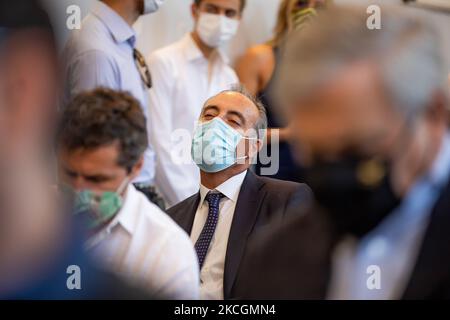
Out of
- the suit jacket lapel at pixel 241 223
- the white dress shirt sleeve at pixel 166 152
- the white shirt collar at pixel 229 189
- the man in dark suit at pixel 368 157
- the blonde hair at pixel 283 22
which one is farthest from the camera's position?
the blonde hair at pixel 283 22

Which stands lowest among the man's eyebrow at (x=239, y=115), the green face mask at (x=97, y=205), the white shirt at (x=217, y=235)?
the white shirt at (x=217, y=235)

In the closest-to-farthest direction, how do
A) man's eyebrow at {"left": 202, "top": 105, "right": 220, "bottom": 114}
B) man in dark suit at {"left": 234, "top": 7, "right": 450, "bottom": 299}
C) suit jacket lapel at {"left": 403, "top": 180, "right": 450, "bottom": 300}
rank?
man in dark suit at {"left": 234, "top": 7, "right": 450, "bottom": 299}
suit jacket lapel at {"left": 403, "top": 180, "right": 450, "bottom": 300}
man's eyebrow at {"left": 202, "top": 105, "right": 220, "bottom": 114}

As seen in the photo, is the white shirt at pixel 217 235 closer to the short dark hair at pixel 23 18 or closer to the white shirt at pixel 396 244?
the white shirt at pixel 396 244

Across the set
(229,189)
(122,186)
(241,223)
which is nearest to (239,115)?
(229,189)

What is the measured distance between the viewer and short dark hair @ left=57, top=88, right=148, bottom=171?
1839mm

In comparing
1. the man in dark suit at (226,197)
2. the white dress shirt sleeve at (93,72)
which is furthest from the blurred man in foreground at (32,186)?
the man in dark suit at (226,197)

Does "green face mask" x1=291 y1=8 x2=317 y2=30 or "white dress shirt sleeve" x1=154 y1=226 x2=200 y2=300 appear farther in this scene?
"green face mask" x1=291 y1=8 x2=317 y2=30

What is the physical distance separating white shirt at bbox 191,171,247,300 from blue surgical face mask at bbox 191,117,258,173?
1.9 inches

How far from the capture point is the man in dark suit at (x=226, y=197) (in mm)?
1969

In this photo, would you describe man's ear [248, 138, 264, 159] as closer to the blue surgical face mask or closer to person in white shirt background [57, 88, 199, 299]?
the blue surgical face mask

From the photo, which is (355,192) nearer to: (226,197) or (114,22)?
(226,197)

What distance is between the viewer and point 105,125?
Answer: 72.3 inches

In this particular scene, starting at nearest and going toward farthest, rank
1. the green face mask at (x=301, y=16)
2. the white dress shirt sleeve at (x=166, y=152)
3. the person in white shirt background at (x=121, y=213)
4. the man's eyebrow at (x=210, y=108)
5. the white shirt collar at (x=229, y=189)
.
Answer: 1. the person in white shirt background at (x=121, y=213)
2. the white shirt collar at (x=229, y=189)
3. the man's eyebrow at (x=210, y=108)
4. the white dress shirt sleeve at (x=166, y=152)
5. the green face mask at (x=301, y=16)

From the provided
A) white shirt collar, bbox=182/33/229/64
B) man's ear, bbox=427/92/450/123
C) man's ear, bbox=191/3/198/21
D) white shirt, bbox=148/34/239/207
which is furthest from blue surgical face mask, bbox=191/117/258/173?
man's ear, bbox=427/92/450/123
